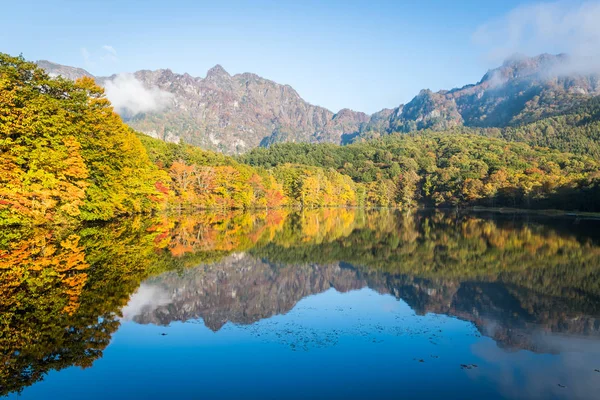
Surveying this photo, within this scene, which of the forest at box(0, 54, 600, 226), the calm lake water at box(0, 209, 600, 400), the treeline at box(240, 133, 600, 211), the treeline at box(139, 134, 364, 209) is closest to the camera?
the calm lake water at box(0, 209, 600, 400)

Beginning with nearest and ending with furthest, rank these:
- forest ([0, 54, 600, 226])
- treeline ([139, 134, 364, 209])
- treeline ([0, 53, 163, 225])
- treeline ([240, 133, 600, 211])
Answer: treeline ([0, 53, 163, 225]) → forest ([0, 54, 600, 226]) → treeline ([139, 134, 364, 209]) → treeline ([240, 133, 600, 211])

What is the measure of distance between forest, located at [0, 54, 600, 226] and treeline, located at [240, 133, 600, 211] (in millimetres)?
416

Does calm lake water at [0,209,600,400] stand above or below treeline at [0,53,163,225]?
below

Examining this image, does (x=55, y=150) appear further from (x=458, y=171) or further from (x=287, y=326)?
(x=458, y=171)

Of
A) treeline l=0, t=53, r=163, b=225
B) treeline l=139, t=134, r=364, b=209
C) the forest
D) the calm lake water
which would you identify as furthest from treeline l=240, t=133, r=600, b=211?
treeline l=0, t=53, r=163, b=225

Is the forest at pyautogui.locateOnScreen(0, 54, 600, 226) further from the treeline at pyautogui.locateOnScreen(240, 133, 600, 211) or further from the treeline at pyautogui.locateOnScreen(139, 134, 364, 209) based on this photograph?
the treeline at pyautogui.locateOnScreen(240, 133, 600, 211)

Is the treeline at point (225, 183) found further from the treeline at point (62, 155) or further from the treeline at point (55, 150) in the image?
the treeline at point (55, 150)

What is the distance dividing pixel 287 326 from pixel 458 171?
131 metres

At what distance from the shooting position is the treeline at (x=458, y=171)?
87.8 m

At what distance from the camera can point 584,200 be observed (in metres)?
73.7

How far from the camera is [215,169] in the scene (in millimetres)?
76312

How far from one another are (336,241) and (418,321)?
63.5ft

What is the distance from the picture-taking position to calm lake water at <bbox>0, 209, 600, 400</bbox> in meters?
8.06

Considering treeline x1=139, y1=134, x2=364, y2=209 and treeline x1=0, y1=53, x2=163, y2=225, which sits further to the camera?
treeline x1=139, y1=134, x2=364, y2=209
